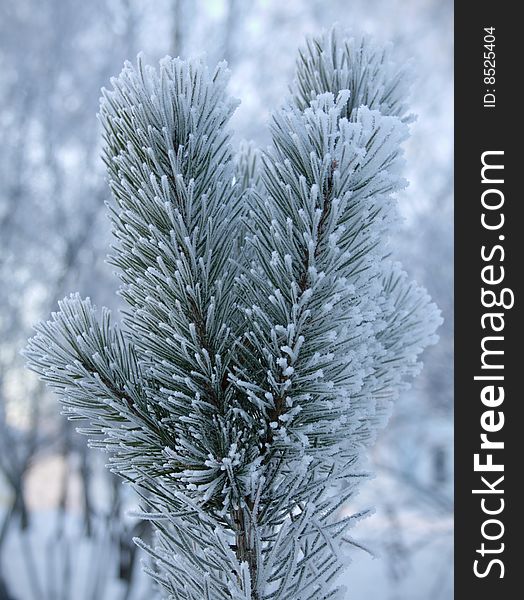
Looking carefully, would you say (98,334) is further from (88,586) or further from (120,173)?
(88,586)

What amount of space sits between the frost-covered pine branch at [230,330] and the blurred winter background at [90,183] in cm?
254

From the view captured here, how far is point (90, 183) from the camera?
368cm

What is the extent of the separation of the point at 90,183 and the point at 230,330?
324 cm

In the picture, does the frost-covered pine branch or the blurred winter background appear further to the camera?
the blurred winter background

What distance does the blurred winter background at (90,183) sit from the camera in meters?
3.52

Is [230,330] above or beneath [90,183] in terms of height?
beneath

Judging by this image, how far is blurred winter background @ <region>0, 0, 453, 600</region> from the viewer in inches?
138

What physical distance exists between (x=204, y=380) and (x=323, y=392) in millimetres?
109

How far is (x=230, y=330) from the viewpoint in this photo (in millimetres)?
639

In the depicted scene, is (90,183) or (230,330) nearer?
(230,330)

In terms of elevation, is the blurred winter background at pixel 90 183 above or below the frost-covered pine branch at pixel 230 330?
above

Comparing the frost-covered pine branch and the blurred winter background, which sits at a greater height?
the blurred winter background

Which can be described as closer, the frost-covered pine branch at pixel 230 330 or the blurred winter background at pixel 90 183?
the frost-covered pine branch at pixel 230 330

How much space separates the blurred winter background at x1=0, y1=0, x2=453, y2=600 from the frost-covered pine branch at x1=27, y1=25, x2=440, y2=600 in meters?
2.54
